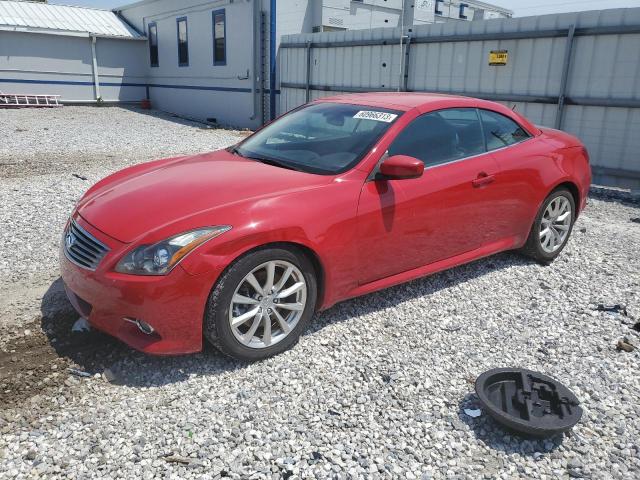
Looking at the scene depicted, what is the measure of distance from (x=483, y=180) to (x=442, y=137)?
479 millimetres

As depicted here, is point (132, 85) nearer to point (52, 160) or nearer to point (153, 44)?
point (153, 44)

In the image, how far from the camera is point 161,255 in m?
3.02

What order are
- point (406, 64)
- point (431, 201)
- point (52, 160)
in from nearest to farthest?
point (431, 201)
point (52, 160)
point (406, 64)

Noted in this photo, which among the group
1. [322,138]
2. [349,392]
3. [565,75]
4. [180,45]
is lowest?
[349,392]

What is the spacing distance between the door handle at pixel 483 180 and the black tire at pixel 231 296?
163 centimetres

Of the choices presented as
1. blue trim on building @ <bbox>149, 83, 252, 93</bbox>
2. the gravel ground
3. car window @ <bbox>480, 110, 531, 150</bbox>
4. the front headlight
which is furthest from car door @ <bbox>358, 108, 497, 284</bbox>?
blue trim on building @ <bbox>149, 83, 252, 93</bbox>

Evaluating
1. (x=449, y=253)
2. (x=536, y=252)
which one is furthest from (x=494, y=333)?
(x=536, y=252)

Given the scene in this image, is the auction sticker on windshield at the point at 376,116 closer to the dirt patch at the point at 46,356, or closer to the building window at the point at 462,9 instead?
the dirt patch at the point at 46,356

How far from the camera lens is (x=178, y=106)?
21.7 m

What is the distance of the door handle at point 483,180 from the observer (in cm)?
430

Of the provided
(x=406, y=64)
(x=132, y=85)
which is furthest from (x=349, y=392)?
(x=132, y=85)

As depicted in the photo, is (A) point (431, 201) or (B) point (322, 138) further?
(B) point (322, 138)

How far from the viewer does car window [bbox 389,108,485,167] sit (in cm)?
402

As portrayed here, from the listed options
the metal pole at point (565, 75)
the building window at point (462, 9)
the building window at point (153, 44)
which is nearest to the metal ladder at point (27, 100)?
the building window at point (153, 44)
